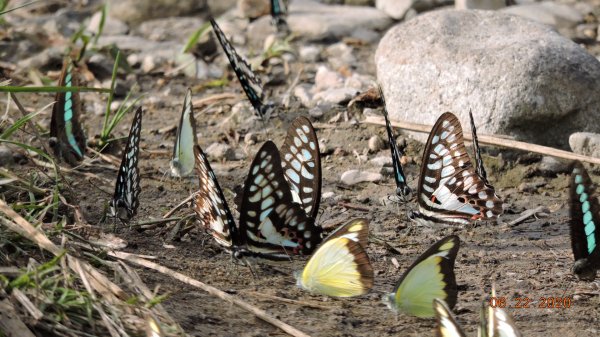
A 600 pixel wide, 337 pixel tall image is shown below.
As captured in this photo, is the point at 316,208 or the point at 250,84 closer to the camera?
the point at 316,208

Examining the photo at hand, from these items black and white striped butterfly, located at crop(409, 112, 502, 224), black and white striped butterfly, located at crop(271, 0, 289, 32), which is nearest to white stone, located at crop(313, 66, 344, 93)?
black and white striped butterfly, located at crop(271, 0, 289, 32)

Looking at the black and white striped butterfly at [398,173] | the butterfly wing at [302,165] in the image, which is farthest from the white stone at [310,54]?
the butterfly wing at [302,165]

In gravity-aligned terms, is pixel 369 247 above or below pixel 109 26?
below

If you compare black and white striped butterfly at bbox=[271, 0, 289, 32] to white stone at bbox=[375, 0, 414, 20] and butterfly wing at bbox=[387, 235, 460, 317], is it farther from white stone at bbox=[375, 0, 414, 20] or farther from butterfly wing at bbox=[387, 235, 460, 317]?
butterfly wing at bbox=[387, 235, 460, 317]

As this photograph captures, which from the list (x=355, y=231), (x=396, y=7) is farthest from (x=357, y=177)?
(x=396, y=7)

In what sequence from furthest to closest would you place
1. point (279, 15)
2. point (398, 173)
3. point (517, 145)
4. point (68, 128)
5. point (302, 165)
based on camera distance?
1. point (279, 15)
2. point (68, 128)
3. point (517, 145)
4. point (398, 173)
5. point (302, 165)

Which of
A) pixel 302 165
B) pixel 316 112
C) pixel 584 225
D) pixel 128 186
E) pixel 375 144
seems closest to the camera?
pixel 584 225

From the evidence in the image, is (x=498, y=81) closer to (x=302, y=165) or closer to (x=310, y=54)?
(x=302, y=165)
